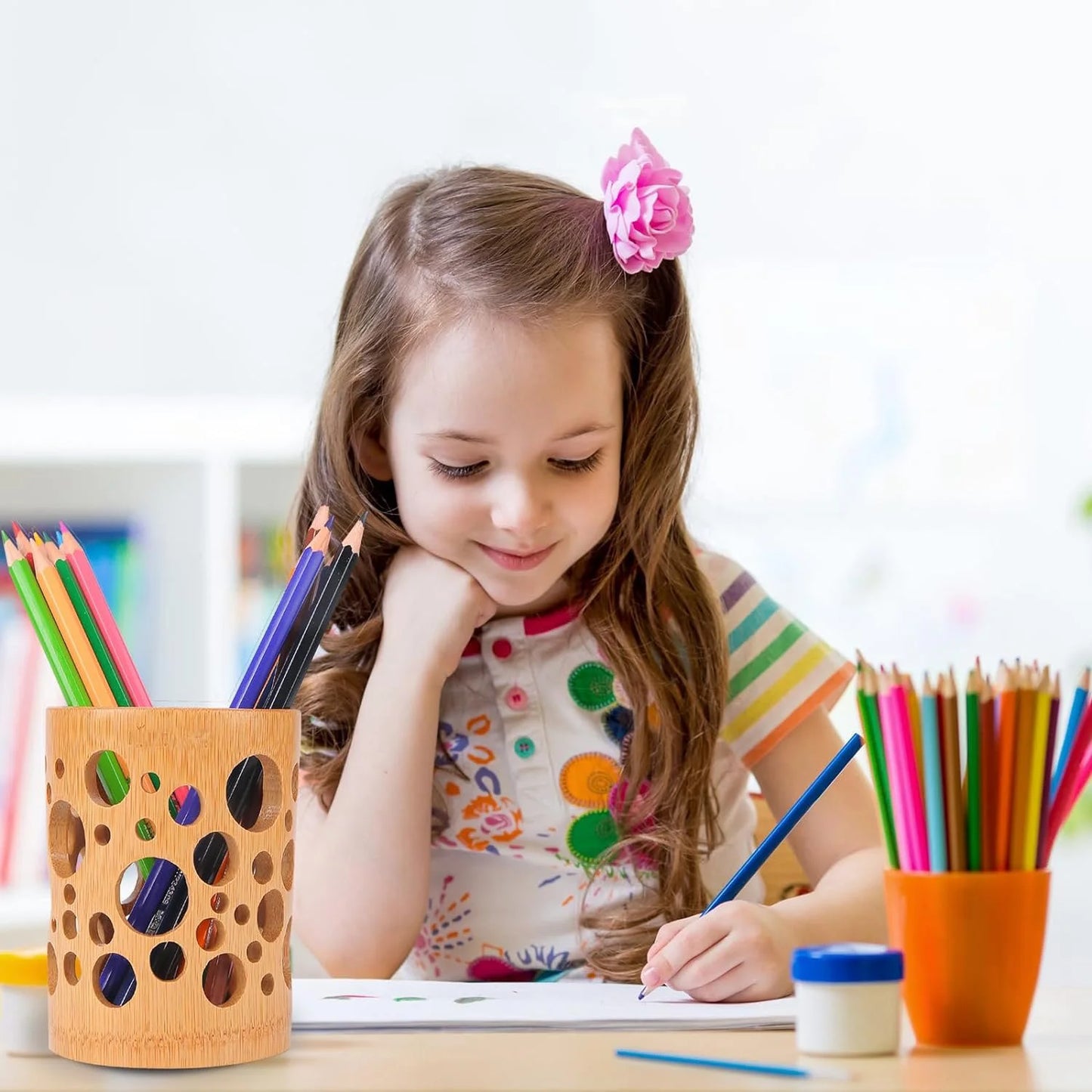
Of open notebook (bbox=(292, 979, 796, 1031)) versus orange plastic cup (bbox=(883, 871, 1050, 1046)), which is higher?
orange plastic cup (bbox=(883, 871, 1050, 1046))

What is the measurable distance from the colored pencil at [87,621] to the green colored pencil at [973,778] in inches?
12.2

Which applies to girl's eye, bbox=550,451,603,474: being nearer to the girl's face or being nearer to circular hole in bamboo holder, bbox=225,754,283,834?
the girl's face

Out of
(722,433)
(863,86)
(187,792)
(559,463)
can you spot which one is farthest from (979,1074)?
(863,86)

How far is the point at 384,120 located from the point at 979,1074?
1959 millimetres

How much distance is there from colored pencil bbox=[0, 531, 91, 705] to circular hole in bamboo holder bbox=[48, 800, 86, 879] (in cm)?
4

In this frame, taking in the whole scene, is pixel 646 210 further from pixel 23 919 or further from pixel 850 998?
pixel 23 919

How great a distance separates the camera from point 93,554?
5.73ft

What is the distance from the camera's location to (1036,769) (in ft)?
1.68

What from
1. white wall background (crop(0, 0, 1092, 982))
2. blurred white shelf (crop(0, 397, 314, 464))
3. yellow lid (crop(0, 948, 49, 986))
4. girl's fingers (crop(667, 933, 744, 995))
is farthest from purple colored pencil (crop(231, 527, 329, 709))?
white wall background (crop(0, 0, 1092, 982))

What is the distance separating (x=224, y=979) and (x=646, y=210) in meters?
0.47

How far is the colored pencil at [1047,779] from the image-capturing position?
1.68 ft

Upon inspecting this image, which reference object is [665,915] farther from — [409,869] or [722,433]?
[722,433]

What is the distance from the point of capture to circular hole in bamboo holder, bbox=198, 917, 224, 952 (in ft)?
1.66

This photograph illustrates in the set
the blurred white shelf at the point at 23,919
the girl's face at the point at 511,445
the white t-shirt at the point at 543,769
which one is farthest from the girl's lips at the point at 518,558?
the blurred white shelf at the point at 23,919
